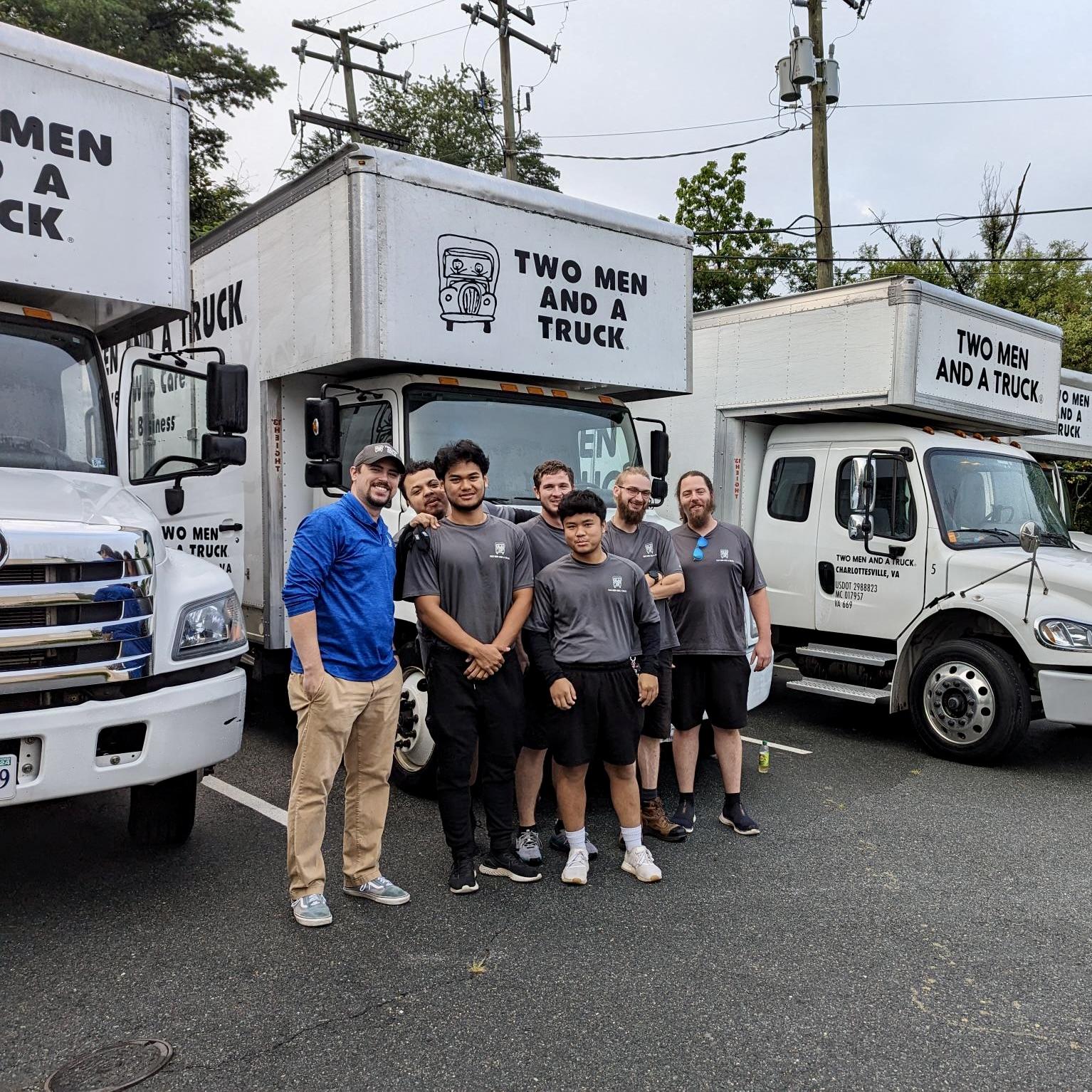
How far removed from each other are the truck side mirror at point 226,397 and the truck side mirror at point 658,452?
310cm

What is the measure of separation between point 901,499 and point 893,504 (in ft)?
0.23

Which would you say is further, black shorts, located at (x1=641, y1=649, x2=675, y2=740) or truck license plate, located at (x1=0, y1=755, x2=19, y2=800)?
black shorts, located at (x1=641, y1=649, x2=675, y2=740)

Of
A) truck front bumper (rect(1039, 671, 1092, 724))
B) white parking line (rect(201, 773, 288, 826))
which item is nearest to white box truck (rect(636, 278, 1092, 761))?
truck front bumper (rect(1039, 671, 1092, 724))

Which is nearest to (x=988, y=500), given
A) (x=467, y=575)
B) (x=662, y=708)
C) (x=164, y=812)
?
(x=662, y=708)

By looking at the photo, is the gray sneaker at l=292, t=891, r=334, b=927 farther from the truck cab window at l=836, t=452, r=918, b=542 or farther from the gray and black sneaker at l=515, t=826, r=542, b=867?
the truck cab window at l=836, t=452, r=918, b=542

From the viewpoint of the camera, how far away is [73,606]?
143 inches

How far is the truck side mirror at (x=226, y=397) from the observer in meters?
5.14

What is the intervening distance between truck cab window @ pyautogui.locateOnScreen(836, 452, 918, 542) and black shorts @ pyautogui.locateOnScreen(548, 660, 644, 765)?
12.2 ft

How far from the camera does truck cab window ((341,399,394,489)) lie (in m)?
5.88

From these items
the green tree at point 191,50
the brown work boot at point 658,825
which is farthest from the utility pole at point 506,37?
the brown work boot at point 658,825

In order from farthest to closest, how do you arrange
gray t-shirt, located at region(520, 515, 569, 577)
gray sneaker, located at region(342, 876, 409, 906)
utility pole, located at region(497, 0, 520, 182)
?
utility pole, located at region(497, 0, 520, 182)
gray t-shirt, located at region(520, 515, 569, 577)
gray sneaker, located at region(342, 876, 409, 906)

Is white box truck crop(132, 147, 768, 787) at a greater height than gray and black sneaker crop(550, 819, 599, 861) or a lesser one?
greater

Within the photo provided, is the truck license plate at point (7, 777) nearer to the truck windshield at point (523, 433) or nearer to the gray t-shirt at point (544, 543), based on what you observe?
the gray t-shirt at point (544, 543)

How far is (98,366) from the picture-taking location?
490 cm
